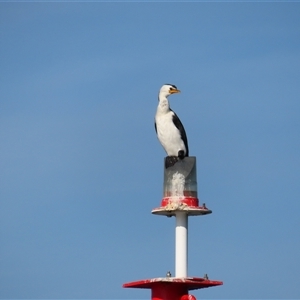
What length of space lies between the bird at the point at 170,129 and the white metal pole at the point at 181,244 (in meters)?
1.69

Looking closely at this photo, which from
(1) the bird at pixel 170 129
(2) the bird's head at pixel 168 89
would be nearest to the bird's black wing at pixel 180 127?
(1) the bird at pixel 170 129

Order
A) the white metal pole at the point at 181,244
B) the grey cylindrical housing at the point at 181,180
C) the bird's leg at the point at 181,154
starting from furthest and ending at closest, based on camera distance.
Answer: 1. the bird's leg at the point at 181,154
2. the grey cylindrical housing at the point at 181,180
3. the white metal pole at the point at 181,244

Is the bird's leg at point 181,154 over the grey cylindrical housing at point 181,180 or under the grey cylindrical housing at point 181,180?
over

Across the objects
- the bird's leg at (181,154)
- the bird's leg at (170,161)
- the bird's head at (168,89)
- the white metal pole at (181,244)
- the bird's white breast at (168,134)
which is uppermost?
the bird's head at (168,89)

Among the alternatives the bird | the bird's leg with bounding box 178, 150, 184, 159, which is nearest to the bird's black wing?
the bird

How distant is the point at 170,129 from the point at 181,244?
3.30m

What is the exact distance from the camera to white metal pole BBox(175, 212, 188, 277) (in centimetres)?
3070

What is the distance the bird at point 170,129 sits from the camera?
32.0 meters

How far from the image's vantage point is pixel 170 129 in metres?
32.1

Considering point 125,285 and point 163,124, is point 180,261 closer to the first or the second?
point 125,285

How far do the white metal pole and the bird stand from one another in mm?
1688

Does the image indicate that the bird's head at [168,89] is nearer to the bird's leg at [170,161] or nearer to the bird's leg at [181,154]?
the bird's leg at [181,154]

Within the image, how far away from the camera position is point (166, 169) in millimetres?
31922

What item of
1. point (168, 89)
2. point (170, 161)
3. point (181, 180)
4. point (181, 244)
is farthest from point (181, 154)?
point (181, 244)
